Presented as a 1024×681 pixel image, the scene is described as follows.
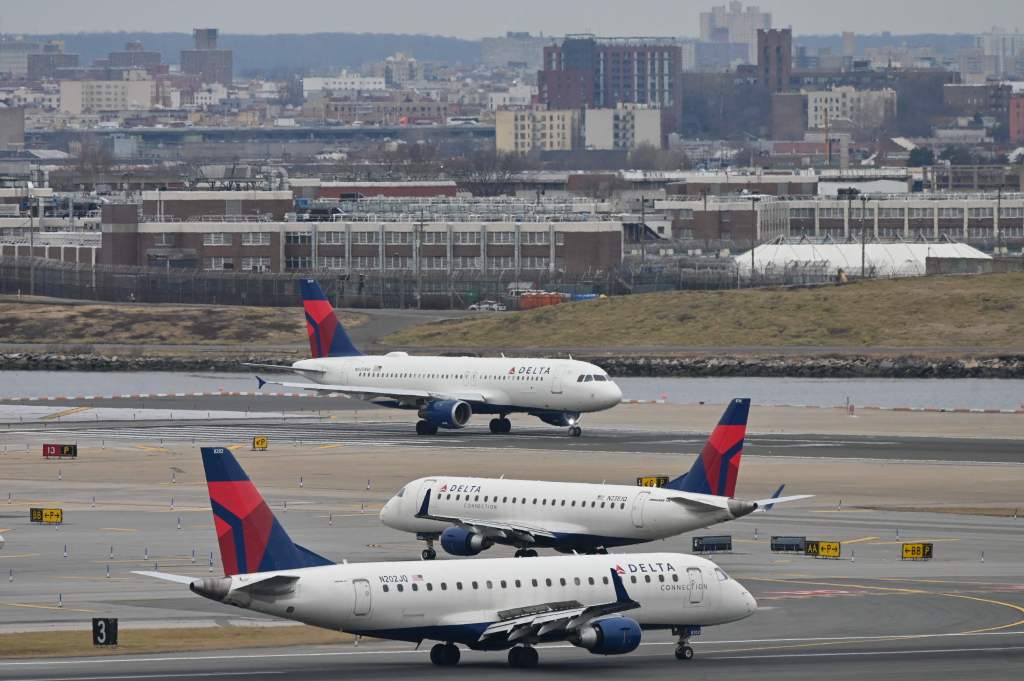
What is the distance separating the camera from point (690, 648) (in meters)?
56.2

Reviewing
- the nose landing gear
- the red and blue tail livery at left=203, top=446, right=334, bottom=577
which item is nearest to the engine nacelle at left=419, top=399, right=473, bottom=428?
the nose landing gear

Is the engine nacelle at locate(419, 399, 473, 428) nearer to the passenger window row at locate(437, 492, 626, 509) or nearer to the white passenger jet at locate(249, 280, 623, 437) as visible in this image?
the white passenger jet at locate(249, 280, 623, 437)

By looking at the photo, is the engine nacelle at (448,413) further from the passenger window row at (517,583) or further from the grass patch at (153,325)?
the grass patch at (153,325)

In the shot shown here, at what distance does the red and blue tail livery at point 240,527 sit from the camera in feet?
174

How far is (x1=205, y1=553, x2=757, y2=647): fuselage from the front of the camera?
172 feet

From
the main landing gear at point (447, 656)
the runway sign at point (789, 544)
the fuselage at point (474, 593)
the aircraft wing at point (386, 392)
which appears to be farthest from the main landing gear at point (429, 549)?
the aircraft wing at point (386, 392)

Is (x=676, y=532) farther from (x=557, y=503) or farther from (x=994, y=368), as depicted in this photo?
(x=994, y=368)

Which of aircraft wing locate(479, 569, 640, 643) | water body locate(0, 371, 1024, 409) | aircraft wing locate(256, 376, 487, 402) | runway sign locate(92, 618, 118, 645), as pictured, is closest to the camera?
aircraft wing locate(479, 569, 640, 643)

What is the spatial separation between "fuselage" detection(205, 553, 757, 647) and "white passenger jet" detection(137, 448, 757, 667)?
3cm

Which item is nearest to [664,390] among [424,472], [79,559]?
[424,472]

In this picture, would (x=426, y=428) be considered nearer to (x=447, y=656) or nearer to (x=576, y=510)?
(x=576, y=510)

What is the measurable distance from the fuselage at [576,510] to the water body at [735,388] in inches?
2606

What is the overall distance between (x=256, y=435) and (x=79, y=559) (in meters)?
42.2

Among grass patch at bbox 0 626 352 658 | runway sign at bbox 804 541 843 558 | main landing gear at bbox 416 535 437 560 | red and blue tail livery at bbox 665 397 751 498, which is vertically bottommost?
runway sign at bbox 804 541 843 558
